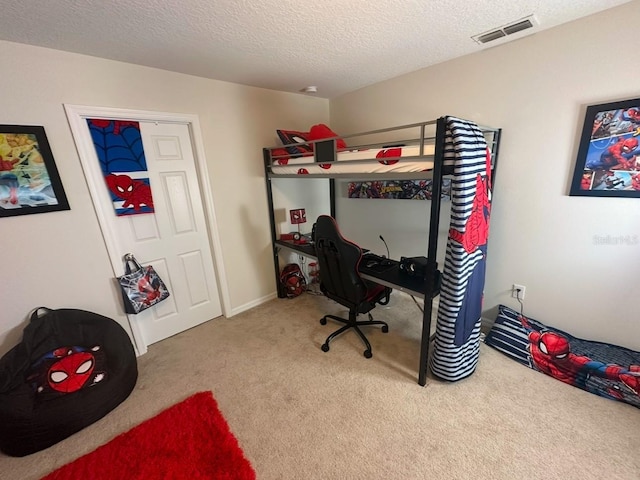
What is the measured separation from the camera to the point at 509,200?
2014mm

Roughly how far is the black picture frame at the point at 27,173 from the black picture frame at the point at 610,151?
3420mm

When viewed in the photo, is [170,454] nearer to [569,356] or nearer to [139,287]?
[139,287]

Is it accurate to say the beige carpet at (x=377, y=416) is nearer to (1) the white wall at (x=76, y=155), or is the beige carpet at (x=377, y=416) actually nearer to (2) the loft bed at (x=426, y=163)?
(2) the loft bed at (x=426, y=163)

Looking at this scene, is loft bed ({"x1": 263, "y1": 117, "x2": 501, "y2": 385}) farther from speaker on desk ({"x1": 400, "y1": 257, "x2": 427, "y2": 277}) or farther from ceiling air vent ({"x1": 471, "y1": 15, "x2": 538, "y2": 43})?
ceiling air vent ({"x1": 471, "y1": 15, "x2": 538, "y2": 43})

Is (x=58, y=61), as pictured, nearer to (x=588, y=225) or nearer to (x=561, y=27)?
(x=561, y=27)

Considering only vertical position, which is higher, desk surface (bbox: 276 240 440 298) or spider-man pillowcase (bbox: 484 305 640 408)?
desk surface (bbox: 276 240 440 298)

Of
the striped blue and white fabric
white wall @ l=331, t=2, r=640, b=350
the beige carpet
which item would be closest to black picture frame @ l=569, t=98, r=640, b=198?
white wall @ l=331, t=2, r=640, b=350

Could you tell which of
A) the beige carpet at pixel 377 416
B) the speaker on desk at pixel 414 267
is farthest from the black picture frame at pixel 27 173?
the speaker on desk at pixel 414 267

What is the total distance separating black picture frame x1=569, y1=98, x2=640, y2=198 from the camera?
1500 mm

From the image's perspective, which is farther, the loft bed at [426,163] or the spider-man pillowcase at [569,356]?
the spider-man pillowcase at [569,356]

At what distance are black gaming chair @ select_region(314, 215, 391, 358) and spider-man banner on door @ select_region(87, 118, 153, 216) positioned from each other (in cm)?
147

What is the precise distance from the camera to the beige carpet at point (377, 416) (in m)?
1.31

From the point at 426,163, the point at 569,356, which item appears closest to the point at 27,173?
the point at 426,163

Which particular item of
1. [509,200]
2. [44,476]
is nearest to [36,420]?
[44,476]
